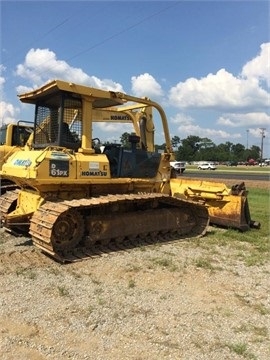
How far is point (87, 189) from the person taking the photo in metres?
8.39

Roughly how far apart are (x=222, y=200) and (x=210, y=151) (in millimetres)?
118342

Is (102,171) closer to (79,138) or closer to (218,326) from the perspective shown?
(79,138)

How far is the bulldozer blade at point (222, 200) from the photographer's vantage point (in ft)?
32.2

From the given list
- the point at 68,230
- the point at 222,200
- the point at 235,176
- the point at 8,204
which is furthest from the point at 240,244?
the point at 235,176

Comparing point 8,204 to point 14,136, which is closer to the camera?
point 8,204

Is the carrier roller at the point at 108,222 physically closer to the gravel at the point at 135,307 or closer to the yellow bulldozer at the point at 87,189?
the yellow bulldozer at the point at 87,189

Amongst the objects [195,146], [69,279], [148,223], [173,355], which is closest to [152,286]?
[69,279]

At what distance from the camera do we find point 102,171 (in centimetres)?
838

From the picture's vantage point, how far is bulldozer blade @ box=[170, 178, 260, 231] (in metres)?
9.82

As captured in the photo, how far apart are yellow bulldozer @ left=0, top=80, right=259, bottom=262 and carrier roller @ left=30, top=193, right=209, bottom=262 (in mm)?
18

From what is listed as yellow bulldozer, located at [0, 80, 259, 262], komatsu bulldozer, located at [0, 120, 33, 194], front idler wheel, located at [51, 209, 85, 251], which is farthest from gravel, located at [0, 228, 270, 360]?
komatsu bulldozer, located at [0, 120, 33, 194]

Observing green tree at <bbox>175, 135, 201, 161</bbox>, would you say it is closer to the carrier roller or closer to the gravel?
the carrier roller

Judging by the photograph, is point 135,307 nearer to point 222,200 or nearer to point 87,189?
point 87,189

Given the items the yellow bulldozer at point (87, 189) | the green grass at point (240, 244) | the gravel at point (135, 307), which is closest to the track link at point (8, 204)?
the yellow bulldozer at point (87, 189)
